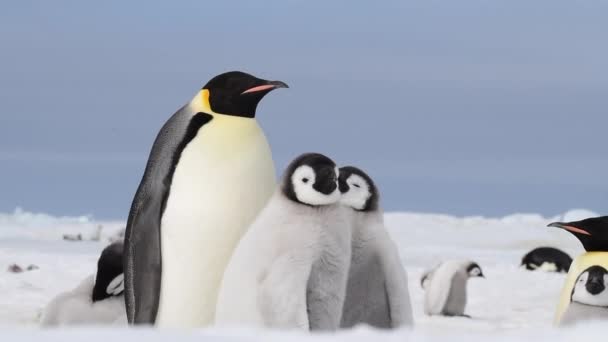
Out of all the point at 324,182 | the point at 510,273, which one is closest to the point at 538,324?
the point at 510,273

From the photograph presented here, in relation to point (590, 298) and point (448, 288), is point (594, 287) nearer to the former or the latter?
point (590, 298)

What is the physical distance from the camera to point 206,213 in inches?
162

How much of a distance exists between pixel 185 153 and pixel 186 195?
0.58 feet

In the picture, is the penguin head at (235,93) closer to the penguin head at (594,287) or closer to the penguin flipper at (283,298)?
the penguin flipper at (283,298)

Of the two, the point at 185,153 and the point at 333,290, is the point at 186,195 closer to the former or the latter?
the point at 185,153

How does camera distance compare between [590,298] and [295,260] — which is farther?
[590,298]

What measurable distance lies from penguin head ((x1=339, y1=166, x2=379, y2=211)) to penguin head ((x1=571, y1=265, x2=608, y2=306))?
1217 millimetres

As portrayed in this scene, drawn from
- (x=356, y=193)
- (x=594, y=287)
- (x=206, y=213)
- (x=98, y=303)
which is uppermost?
(x=356, y=193)

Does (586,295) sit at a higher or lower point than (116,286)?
higher

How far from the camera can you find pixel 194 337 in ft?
7.11

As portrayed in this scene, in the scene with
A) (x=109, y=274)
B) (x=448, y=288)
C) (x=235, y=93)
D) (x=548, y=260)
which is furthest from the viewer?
(x=548, y=260)

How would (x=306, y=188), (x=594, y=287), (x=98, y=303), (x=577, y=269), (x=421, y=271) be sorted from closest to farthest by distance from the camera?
(x=306, y=188) → (x=594, y=287) → (x=98, y=303) → (x=577, y=269) → (x=421, y=271)

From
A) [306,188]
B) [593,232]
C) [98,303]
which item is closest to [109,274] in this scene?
[98,303]

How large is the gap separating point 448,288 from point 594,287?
151 inches
